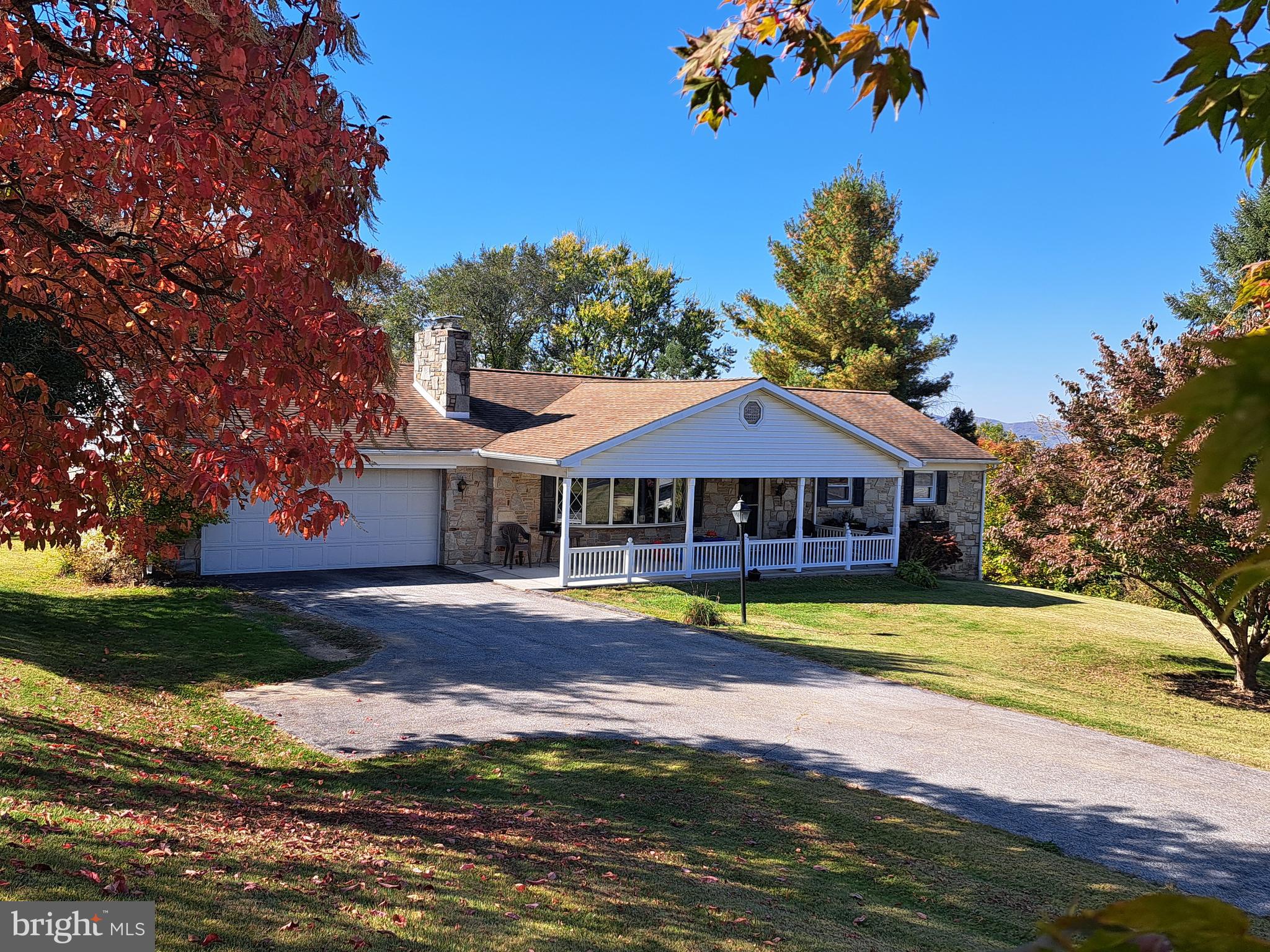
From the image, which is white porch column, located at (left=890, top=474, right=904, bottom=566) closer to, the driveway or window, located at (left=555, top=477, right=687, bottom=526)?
window, located at (left=555, top=477, right=687, bottom=526)

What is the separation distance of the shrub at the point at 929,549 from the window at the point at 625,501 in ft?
22.7

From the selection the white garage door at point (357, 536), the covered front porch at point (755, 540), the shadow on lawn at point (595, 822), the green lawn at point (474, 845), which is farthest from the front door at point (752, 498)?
the green lawn at point (474, 845)

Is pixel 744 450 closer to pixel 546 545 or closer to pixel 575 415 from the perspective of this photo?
pixel 575 415

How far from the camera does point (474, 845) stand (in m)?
6.58

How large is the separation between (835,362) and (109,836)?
40.5 meters

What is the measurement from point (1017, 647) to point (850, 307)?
86.3 ft

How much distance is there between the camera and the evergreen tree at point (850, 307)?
4197 cm

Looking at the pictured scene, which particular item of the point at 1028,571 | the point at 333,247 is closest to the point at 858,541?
the point at 1028,571

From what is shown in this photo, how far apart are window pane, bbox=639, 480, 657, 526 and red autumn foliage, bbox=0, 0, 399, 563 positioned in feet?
59.3

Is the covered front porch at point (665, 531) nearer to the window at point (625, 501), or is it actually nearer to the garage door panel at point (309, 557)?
the window at point (625, 501)

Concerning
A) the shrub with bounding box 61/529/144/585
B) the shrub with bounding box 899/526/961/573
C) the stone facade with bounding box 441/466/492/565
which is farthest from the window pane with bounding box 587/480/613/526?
the shrub with bounding box 61/529/144/585

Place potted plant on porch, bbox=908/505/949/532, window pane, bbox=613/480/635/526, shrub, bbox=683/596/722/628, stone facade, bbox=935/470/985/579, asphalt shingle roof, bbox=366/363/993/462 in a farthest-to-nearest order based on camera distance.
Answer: stone facade, bbox=935/470/985/579 → potted plant on porch, bbox=908/505/949/532 → window pane, bbox=613/480/635/526 → asphalt shingle roof, bbox=366/363/993/462 → shrub, bbox=683/596/722/628

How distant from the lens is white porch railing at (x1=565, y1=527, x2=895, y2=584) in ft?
69.8

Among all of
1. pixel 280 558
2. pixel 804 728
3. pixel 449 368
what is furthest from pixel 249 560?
pixel 804 728
